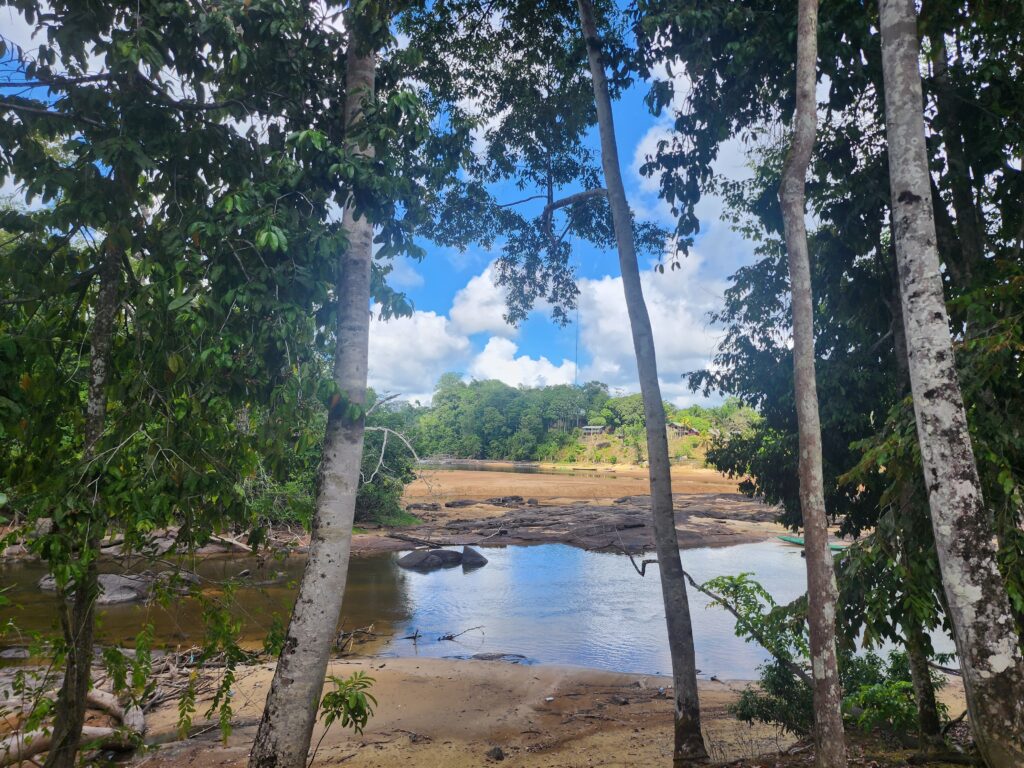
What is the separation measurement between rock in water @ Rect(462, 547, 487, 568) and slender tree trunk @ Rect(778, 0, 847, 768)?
16.7 m

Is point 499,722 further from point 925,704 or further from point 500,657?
point 925,704

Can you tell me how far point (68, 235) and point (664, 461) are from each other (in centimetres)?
595

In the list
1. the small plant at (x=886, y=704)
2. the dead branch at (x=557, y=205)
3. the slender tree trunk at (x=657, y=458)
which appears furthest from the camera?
the dead branch at (x=557, y=205)

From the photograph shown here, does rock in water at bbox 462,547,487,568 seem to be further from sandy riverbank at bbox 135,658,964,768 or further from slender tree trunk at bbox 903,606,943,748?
slender tree trunk at bbox 903,606,943,748

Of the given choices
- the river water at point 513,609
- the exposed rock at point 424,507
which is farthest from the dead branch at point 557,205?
the exposed rock at point 424,507

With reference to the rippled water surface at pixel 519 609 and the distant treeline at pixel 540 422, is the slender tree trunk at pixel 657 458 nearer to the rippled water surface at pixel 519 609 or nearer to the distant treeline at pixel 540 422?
the rippled water surface at pixel 519 609

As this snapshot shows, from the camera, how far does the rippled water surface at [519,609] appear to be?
487 inches

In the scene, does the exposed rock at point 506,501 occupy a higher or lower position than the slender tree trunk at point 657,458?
lower

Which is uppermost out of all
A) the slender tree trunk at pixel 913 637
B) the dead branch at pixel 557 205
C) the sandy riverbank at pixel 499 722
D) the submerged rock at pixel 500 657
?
the dead branch at pixel 557 205

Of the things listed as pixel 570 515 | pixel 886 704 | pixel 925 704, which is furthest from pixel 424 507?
pixel 925 704

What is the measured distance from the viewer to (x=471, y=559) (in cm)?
2111

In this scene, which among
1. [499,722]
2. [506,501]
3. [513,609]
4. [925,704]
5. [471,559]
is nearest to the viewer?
[925,704]

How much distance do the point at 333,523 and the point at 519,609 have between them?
39.3 ft

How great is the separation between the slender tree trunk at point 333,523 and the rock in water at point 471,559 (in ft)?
53.7
